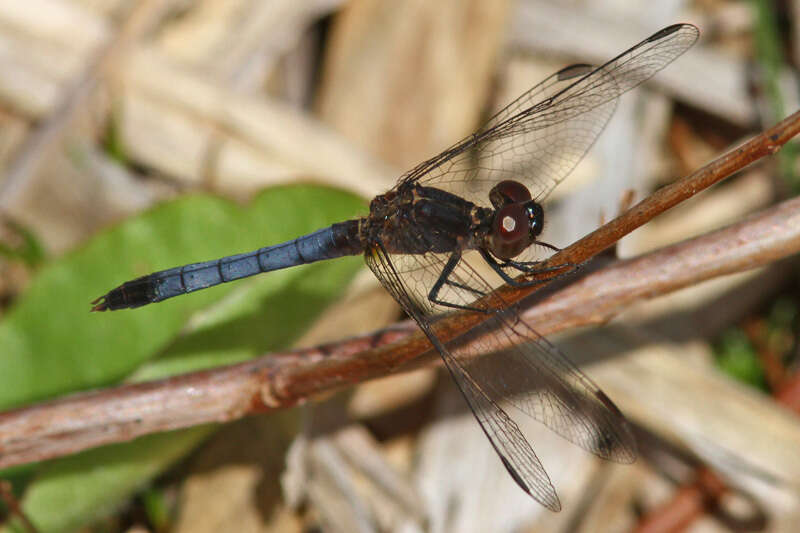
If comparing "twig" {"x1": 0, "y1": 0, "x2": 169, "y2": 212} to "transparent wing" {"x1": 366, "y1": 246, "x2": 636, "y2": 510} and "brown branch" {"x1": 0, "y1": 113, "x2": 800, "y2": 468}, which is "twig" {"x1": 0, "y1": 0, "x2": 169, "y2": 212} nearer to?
"brown branch" {"x1": 0, "y1": 113, "x2": 800, "y2": 468}

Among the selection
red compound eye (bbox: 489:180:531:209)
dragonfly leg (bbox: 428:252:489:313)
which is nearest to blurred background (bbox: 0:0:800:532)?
dragonfly leg (bbox: 428:252:489:313)

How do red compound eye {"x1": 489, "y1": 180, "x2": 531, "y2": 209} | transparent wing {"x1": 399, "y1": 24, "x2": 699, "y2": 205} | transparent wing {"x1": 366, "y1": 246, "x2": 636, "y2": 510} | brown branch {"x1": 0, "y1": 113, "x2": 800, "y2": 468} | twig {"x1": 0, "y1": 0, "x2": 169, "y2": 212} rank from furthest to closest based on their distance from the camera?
twig {"x1": 0, "y1": 0, "x2": 169, "y2": 212}
transparent wing {"x1": 399, "y1": 24, "x2": 699, "y2": 205}
red compound eye {"x1": 489, "y1": 180, "x2": 531, "y2": 209}
transparent wing {"x1": 366, "y1": 246, "x2": 636, "y2": 510}
brown branch {"x1": 0, "y1": 113, "x2": 800, "y2": 468}

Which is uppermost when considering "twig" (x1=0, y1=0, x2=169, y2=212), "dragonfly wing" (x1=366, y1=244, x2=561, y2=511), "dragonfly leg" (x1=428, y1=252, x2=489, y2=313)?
"twig" (x1=0, y1=0, x2=169, y2=212)

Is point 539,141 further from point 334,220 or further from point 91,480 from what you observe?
A: point 91,480

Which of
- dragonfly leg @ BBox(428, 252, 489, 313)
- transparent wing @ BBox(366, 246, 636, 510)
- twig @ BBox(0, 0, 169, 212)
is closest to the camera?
transparent wing @ BBox(366, 246, 636, 510)

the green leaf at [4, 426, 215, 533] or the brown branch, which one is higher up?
the green leaf at [4, 426, 215, 533]

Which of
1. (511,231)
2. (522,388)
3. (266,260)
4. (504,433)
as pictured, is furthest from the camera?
(266,260)

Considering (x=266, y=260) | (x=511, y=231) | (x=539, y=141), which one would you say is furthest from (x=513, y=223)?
(x=266, y=260)
